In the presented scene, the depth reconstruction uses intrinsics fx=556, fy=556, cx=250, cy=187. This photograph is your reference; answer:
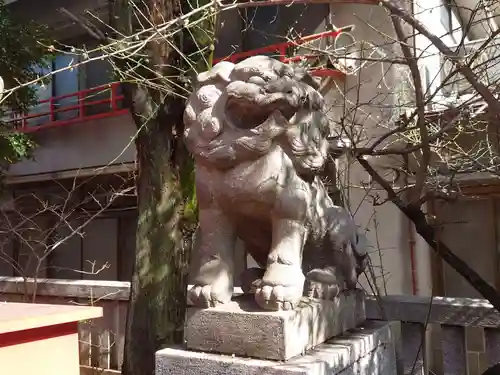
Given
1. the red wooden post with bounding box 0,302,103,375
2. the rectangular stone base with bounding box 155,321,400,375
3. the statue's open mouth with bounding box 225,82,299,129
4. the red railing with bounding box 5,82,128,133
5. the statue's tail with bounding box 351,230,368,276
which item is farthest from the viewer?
the red railing with bounding box 5,82,128,133

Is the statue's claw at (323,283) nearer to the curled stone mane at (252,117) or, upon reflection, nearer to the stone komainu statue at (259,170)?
the stone komainu statue at (259,170)

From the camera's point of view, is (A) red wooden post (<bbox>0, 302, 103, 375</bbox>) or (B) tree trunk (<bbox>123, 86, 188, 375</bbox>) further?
(B) tree trunk (<bbox>123, 86, 188, 375</bbox>)

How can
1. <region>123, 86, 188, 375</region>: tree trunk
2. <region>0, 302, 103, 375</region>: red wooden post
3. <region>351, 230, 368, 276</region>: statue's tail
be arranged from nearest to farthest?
<region>0, 302, 103, 375</region>: red wooden post < <region>351, 230, 368, 276</region>: statue's tail < <region>123, 86, 188, 375</region>: tree trunk

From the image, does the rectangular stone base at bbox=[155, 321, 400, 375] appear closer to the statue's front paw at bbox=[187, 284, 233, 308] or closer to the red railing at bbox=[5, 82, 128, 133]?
the statue's front paw at bbox=[187, 284, 233, 308]

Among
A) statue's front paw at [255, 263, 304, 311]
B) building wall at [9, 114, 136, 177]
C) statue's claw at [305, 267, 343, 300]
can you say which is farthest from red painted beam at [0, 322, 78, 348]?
building wall at [9, 114, 136, 177]

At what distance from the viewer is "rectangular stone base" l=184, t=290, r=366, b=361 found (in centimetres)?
224

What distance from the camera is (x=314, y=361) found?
2244mm

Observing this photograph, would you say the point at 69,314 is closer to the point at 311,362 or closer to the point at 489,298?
the point at 311,362

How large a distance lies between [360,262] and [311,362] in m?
0.81

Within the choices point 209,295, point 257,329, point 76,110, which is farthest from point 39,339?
point 76,110

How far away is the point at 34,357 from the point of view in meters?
2.66

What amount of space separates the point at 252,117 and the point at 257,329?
904 millimetres

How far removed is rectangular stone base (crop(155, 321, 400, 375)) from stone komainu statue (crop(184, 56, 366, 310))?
9.0 inches

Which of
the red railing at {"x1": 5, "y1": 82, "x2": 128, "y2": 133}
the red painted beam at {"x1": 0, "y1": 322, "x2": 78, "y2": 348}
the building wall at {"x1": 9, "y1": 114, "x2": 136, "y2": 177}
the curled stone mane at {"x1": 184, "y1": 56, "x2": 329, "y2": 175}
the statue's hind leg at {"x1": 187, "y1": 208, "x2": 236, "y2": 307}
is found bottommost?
the red painted beam at {"x1": 0, "y1": 322, "x2": 78, "y2": 348}
